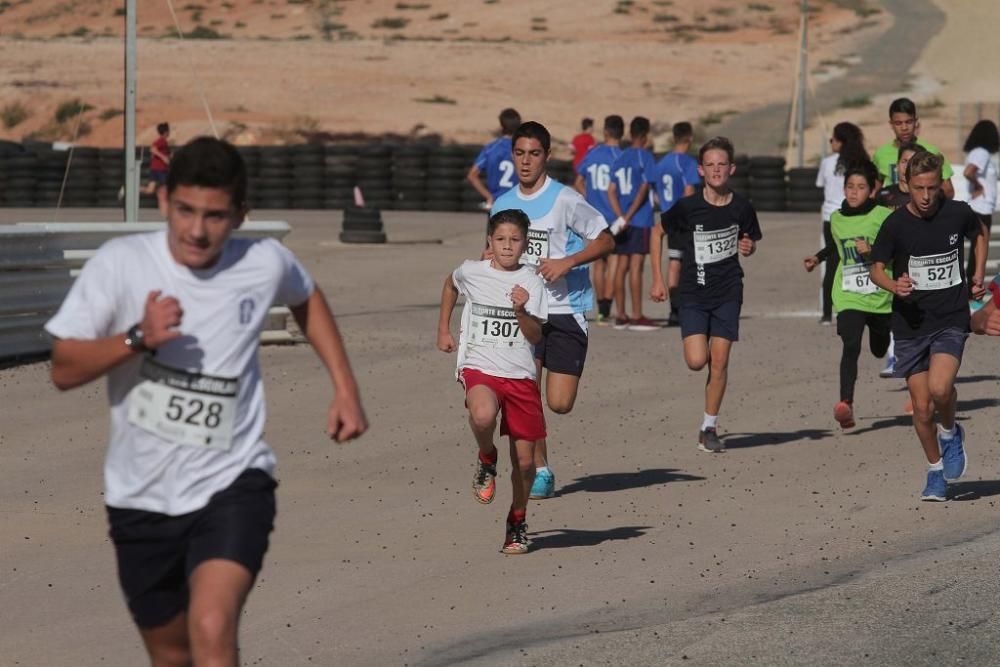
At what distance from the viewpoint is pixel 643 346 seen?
16859 mm

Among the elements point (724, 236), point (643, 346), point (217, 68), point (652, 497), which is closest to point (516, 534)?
point (652, 497)

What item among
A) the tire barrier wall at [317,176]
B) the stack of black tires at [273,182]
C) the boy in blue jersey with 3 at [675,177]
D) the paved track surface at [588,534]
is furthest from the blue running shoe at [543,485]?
the stack of black tires at [273,182]

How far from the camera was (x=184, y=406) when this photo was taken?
4.84 metres

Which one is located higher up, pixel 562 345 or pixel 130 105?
pixel 130 105

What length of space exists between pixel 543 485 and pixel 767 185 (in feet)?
88.5

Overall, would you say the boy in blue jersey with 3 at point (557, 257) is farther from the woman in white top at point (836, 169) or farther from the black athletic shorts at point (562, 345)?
the woman in white top at point (836, 169)

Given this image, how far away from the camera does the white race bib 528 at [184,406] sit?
484cm

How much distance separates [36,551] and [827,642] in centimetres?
364

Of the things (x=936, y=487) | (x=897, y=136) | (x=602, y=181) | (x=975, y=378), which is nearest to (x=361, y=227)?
(x=602, y=181)

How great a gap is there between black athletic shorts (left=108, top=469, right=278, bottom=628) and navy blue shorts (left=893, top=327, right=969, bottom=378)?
5.61 m

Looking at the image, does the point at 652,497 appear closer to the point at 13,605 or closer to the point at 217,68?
the point at 13,605

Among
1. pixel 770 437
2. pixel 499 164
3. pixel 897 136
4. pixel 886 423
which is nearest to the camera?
pixel 770 437

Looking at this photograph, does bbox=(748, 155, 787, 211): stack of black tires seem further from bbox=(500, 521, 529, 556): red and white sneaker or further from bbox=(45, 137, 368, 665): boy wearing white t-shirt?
bbox=(45, 137, 368, 665): boy wearing white t-shirt

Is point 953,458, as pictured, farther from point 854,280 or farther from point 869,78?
point 869,78
